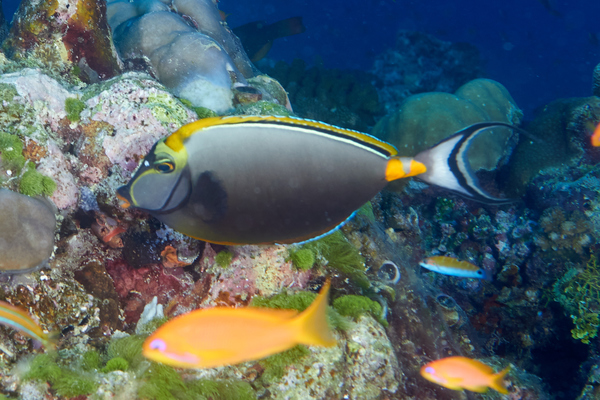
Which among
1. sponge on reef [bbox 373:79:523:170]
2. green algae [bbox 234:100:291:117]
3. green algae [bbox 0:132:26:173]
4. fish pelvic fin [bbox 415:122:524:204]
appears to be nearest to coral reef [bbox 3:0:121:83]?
green algae [bbox 0:132:26:173]

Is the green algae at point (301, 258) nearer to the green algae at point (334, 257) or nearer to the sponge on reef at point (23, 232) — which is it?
the green algae at point (334, 257)

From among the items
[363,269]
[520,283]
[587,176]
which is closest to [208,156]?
[363,269]

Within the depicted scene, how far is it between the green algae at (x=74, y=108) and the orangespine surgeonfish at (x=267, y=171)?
72.9 inches

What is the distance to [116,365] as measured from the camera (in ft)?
6.88

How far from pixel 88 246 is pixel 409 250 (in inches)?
190

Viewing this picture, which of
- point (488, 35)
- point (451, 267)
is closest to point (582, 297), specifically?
point (451, 267)

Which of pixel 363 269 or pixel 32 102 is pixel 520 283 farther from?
pixel 32 102

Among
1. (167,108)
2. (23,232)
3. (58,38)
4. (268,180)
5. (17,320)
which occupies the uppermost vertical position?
(268,180)

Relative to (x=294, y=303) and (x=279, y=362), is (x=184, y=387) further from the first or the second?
(x=294, y=303)

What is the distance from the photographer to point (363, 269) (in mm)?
3234

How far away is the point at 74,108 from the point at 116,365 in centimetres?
215

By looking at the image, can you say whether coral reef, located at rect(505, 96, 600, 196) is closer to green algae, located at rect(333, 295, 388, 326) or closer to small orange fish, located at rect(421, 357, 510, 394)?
small orange fish, located at rect(421, 357, 510, 394)

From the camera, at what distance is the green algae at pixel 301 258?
8.87 feet

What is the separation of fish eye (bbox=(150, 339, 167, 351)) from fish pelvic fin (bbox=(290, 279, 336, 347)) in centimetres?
57
